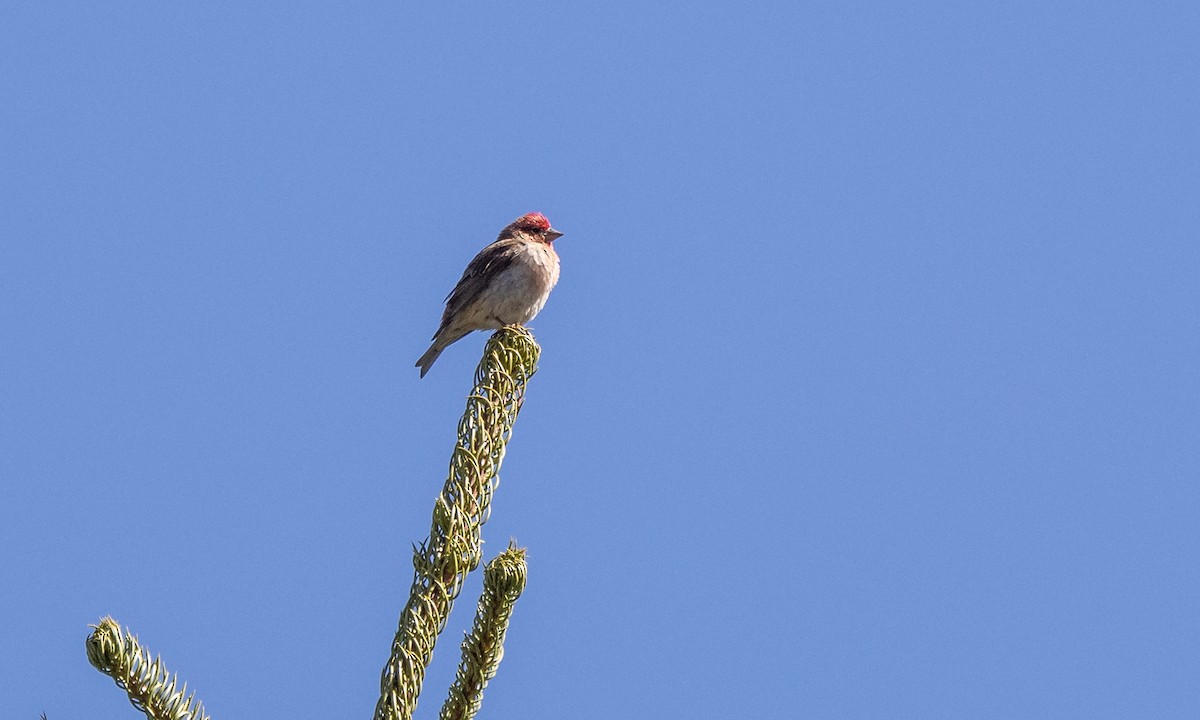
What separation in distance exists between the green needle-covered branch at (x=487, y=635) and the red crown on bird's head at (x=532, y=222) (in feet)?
22.1

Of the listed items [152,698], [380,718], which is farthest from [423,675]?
[152,698]

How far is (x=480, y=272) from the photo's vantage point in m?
9.41

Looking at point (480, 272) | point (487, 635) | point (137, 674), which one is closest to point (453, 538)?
point (487, 635)

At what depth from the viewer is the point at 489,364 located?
3982mm

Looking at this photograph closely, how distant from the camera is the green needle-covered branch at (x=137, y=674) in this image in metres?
2.50

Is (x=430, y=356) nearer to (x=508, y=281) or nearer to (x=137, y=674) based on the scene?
(x=508, y=281)

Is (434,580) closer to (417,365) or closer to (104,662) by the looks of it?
(104,662)

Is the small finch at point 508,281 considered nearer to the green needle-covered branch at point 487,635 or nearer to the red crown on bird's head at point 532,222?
the red crown on bird's head at point 532,222

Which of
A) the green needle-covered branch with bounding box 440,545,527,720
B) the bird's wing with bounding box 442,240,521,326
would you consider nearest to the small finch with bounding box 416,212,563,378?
the bird's wing with bounding box 442,240,521,326

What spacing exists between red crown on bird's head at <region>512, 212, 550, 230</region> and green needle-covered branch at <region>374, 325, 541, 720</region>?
5.76m

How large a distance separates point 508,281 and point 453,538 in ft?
20.4

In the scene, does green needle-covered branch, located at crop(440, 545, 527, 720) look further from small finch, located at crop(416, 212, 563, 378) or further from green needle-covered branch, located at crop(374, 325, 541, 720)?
small finch, located at crop(416, 212, 563, 378)

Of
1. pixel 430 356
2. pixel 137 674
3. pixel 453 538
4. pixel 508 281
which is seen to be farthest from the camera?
pixel 430 356

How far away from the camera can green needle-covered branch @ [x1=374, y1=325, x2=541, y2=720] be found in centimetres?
277
